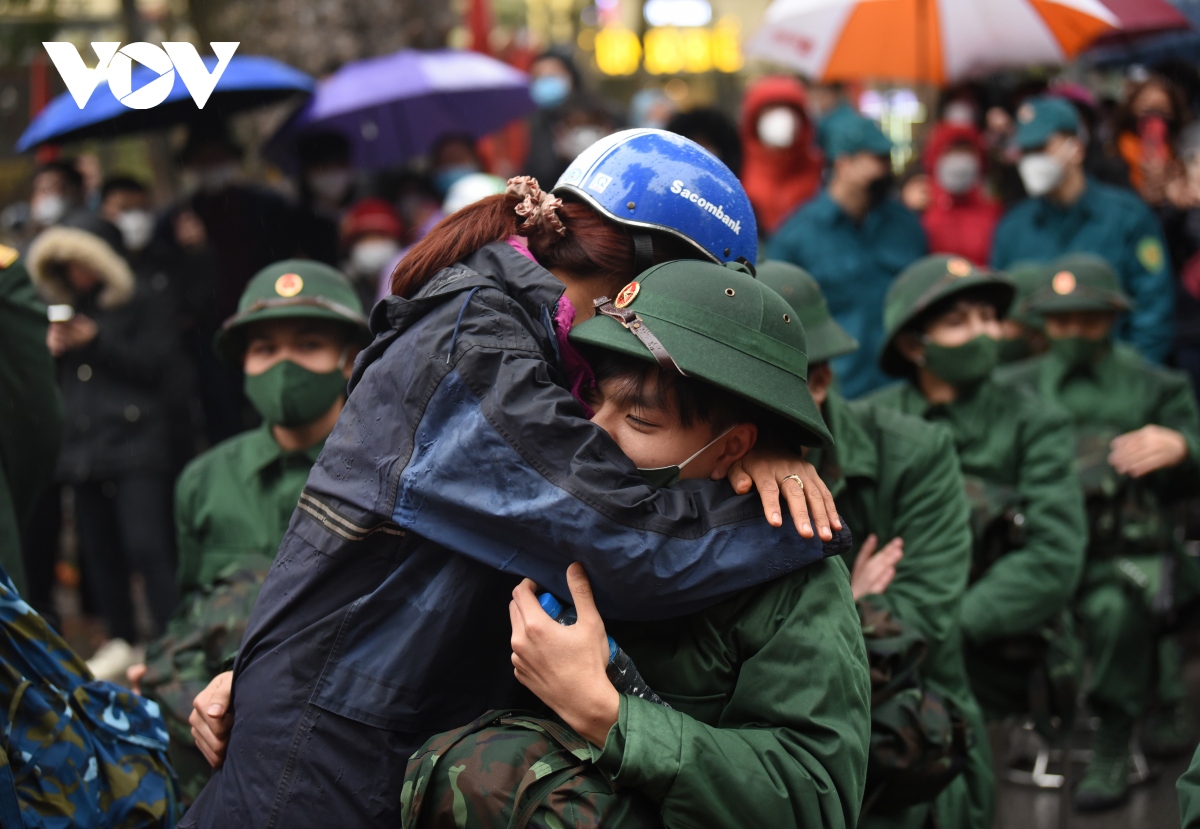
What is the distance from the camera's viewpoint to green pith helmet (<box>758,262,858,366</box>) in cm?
409

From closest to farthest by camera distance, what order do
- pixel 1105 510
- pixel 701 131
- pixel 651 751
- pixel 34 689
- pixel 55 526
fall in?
pixel 651 751 → pixel 34 689 → pixel 1105 510 → pixel 55 526 → pixel 701 131

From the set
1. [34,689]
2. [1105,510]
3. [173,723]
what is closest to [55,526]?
[173,723]

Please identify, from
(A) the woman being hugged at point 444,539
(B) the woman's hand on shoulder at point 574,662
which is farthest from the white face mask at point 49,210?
(B) the woman's hand on shoulder at point 574,662

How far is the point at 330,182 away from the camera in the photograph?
8055 millimetres

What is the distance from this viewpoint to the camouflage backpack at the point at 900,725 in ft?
10.3

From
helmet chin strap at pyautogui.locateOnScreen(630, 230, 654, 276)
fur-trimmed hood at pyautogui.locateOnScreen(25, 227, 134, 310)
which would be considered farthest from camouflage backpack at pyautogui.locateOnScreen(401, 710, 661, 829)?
fur-trimmed hood at pyautogui.locateOnScreen(25, 227, 134, 310)

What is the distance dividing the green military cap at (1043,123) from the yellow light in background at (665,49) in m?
21.1

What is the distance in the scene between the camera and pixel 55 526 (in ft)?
24.2

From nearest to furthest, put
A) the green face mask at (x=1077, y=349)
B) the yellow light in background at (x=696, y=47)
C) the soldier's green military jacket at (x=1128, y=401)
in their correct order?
the soldier's green military jacket at (x=1128, y=401) → the green face mask at (x=1077, y=349) → the yellow light in background at (x=696, y=47)

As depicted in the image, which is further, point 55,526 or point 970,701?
point 55,526

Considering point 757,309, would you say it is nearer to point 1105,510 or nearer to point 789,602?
point 789,602

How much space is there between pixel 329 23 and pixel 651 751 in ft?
29.1

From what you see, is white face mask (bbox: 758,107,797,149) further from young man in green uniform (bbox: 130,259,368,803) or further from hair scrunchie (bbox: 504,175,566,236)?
hair scrunchie (bbox: 504,175,566,236)

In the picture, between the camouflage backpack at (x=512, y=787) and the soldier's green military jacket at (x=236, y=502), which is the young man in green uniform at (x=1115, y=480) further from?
the camouflage backpack at (x=512, y=787)
